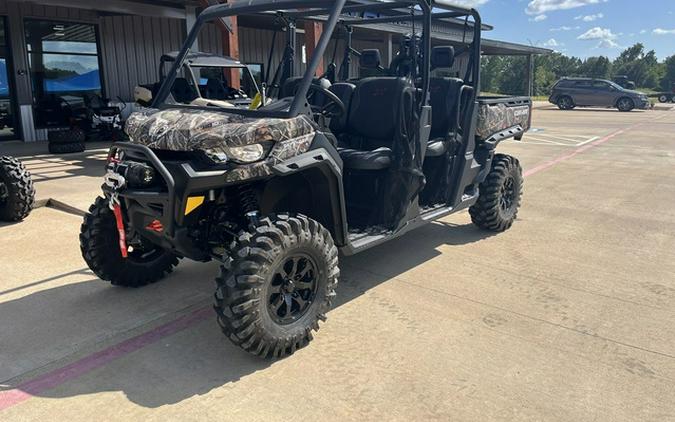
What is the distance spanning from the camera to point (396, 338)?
132 inches

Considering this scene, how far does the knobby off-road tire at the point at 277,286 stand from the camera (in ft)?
9.53

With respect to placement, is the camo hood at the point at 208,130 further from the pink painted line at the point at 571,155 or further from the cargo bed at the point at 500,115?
the pink painted line at the point at 571,155

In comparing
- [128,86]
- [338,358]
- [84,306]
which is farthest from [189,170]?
[128,86]

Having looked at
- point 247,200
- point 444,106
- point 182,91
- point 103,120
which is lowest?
point 247,200

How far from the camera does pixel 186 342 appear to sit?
3.32m

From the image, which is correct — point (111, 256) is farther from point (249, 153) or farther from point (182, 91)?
point (182, 91)

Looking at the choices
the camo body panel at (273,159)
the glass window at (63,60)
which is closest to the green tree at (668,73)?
the glass window at (63,60)

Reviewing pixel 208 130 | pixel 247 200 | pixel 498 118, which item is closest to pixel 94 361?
pixel 247 200

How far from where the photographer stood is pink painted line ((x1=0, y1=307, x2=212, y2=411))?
2779mm

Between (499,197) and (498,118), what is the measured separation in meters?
0.78

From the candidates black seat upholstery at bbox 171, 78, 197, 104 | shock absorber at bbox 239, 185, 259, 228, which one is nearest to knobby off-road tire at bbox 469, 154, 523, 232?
shock absorber at bbox 239, 185, 259, 228

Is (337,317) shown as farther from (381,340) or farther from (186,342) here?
(186,342)

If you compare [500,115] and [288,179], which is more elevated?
[500,115]

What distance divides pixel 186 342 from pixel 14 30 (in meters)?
11.8
